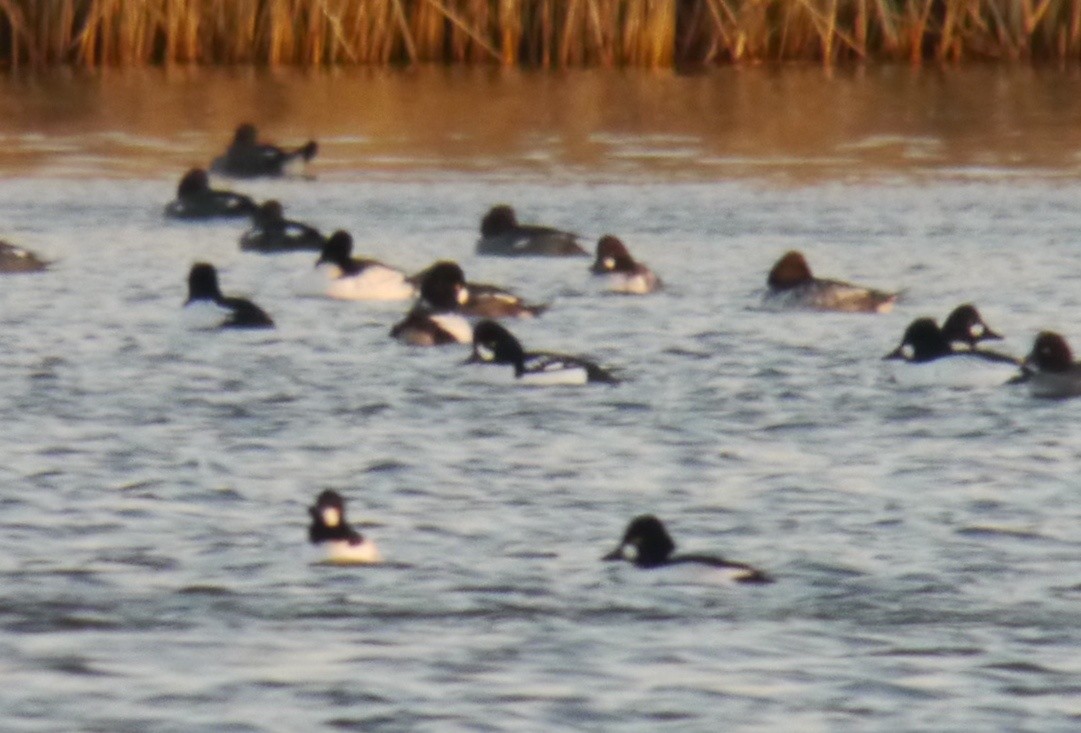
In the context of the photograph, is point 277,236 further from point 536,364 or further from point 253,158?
point 536,364

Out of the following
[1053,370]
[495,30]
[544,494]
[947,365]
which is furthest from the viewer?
[495,30]

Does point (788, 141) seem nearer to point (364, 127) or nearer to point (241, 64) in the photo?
point (364, 127)

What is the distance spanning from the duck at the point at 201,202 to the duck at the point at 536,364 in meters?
7.49

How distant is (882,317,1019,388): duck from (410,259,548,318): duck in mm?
2869

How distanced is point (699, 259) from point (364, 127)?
1062cm

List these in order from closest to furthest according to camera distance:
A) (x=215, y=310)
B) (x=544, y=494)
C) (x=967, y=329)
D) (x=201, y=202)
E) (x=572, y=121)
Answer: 1. (x=544, y=494)
2. (x=967, y=329)
3. (x=215, y=310)
4. (x=201, y=202)
5. (x=572, y=121)

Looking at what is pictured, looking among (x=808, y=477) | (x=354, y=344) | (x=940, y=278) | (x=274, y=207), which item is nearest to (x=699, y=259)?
(x=940, y=278)

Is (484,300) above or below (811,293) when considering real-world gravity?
below

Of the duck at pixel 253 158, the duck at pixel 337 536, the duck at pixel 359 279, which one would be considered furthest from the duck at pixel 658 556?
the duck at pixel 253 158

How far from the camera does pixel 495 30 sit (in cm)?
3309

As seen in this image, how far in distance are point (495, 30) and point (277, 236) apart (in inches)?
595

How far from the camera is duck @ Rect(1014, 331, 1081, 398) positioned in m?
12.2

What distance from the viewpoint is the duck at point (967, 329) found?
13.2 metres

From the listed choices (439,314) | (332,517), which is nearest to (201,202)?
(439,314)
